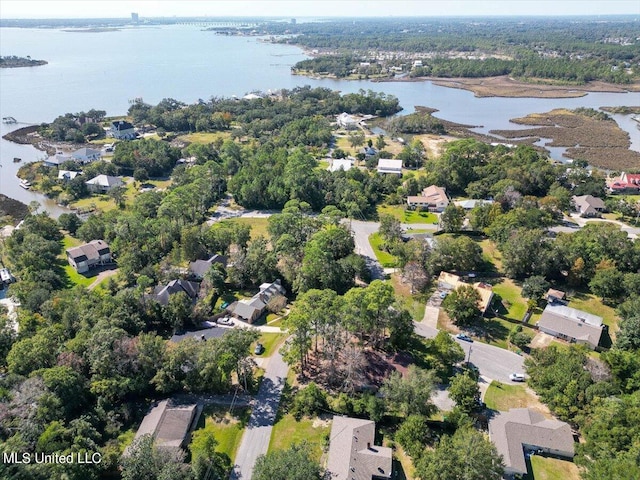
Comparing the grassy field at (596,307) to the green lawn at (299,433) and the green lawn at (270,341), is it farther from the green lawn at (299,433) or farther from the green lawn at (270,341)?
the green lawn at (270,341)

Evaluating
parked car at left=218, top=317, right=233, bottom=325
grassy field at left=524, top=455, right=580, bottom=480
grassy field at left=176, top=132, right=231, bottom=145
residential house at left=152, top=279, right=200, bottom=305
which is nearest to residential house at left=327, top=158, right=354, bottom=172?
grassy field at left=176, top=132, right=231, bottom=145

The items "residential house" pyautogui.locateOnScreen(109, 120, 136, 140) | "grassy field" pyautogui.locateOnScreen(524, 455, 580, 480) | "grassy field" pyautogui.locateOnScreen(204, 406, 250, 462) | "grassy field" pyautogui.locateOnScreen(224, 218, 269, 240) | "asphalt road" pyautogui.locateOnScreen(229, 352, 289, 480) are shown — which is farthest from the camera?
"residential house" pyautogui.locateOnScreen(109, 120, 136, 140)

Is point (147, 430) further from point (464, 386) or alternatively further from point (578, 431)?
point (578, 431)

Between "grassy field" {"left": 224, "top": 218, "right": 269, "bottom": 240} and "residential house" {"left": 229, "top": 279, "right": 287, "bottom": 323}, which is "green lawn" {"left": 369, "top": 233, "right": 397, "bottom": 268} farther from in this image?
"grassy field" {"left": 224, "top": 218, "right": 269, "bottom": 240}

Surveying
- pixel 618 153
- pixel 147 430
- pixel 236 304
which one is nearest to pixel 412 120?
pixel 618 153

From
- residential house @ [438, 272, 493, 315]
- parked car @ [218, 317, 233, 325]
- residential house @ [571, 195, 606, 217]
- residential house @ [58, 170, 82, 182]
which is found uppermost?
residential house @ [571, 195, 606, 217]

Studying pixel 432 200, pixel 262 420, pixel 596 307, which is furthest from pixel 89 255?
pixel 596 307
